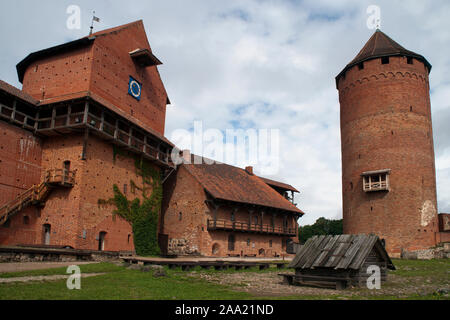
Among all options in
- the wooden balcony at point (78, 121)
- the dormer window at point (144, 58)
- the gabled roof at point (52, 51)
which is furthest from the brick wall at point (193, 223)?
the gabled roof at point (52, 51)

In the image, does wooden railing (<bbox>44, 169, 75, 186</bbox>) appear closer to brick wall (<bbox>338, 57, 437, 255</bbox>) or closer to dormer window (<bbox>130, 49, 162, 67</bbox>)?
dormer window (<bbox>130, 49, 162, 67</bbox>)

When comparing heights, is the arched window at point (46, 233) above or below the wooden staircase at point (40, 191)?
below

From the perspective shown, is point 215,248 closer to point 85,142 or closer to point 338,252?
point 85,142

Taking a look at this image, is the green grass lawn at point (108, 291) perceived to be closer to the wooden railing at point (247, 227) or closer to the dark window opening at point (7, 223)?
the dark window opening at point (7, 223)

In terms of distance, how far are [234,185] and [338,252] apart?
23.5m

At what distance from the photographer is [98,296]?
9.45 meters

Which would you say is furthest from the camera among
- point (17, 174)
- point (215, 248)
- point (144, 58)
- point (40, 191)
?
point (215, 248)

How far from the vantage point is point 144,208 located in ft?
95.9

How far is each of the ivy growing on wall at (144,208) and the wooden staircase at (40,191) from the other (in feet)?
11.0

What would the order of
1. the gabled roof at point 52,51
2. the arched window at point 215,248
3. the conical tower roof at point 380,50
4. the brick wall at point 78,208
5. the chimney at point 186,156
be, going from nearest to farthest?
the brick wall at point 78,208
the gabled roof at point 52,51
the arched window at point 215,248
the chimney at point 186,156
the conical tower roof at point 380,50

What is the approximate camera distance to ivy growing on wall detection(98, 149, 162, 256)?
2675cm

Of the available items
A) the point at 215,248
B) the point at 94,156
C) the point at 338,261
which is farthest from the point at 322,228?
the point at 338,261

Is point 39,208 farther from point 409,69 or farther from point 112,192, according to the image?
point 409,69

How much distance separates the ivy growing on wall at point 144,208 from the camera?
2675cm
